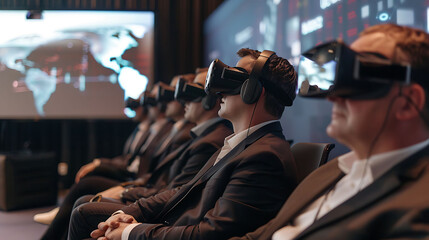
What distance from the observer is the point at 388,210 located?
0.92 m

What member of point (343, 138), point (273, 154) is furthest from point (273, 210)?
point (343, 138)

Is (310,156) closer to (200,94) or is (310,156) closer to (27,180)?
(200,94)

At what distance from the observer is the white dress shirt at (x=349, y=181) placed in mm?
1008

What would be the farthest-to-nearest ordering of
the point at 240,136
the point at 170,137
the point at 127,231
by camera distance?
the point at 170,137, the point at 240,136, the point at 127,231

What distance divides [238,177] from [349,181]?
1.48 ft

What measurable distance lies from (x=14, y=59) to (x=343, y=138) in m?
5.64

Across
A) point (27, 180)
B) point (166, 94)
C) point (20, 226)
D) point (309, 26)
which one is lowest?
point (20, 226)

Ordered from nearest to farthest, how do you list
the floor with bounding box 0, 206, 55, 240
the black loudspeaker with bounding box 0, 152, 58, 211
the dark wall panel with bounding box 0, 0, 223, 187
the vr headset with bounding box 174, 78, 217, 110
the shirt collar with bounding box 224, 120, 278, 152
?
the shirt collar with bounding box 224, 120, 278, 152, the vr headset with bounding box 174, 78, 217, 110, the floor with bounding box 0, 206, 55, 240, the black loudspeaker with bounding box 0, 152, 58, 211, the dark wall panel with bounding box 0, 0, 223, 187

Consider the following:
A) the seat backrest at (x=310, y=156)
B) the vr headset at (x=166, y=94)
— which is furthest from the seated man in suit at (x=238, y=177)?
the vr headset at (x=166, y=94)

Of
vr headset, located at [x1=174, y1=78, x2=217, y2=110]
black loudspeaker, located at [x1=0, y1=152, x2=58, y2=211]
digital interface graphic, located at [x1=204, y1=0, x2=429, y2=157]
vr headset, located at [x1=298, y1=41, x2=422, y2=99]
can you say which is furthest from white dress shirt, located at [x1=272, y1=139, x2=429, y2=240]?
black loudspeaker, located at [x1=0, y1=152, x2=58, y2=211]

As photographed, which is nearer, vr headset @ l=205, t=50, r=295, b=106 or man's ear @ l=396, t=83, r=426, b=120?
man's ear @ l=396, t=83, r=426, b=120

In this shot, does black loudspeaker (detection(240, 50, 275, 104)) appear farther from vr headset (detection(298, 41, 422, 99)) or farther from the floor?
the floor

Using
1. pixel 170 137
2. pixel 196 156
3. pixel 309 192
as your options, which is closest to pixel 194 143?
pixel 196 156

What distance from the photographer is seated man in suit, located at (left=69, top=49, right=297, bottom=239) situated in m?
1.45
